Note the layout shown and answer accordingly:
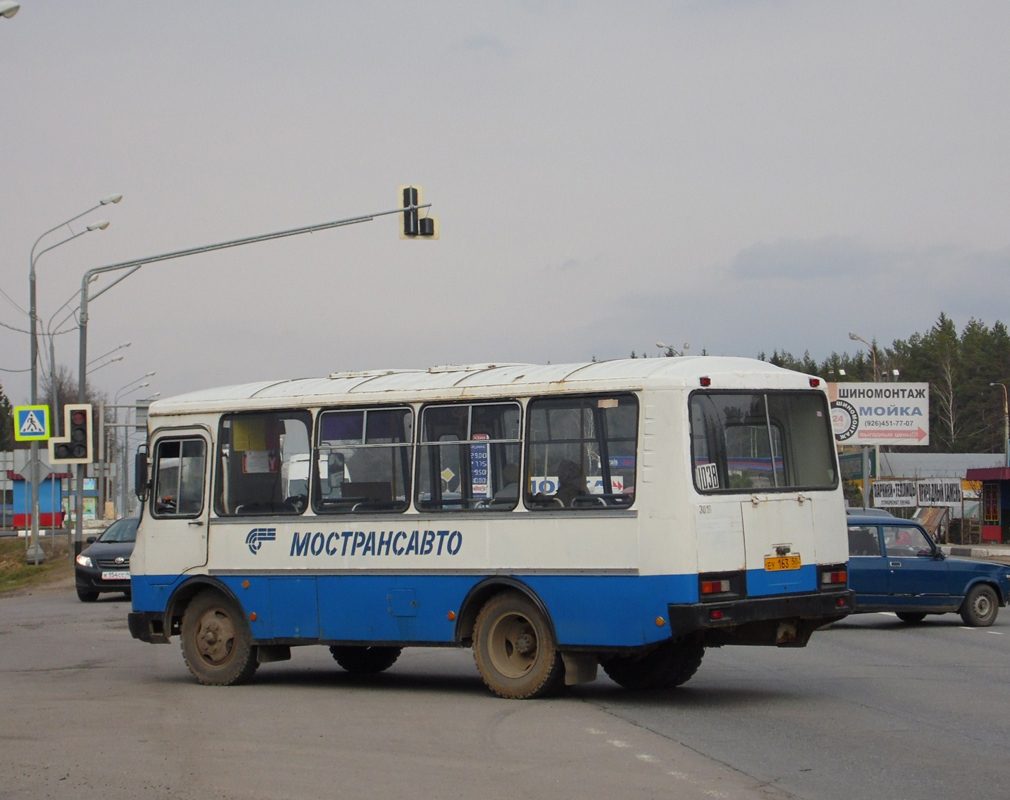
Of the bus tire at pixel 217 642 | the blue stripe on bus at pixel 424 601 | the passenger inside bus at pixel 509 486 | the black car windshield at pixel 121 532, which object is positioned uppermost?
the passenger inside bus at pixel 509 486

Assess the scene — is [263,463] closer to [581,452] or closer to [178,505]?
[178,505]

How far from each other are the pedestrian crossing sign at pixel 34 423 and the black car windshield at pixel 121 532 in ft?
33.6

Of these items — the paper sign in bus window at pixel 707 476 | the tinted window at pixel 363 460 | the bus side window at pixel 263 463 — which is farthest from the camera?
the bus side window at pixel 263 463

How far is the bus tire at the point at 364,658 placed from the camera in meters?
14.1

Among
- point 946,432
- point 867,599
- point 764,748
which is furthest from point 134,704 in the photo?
point 946,432

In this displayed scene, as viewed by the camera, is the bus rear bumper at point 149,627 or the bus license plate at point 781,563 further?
the bus rear bumper at point 149,627

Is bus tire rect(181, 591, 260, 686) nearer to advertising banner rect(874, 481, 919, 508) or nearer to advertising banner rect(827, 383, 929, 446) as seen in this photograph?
advertising banner rect(827, 383, 929, 446)

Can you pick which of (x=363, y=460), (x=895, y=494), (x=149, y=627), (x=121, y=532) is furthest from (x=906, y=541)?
(x=895, y=494)

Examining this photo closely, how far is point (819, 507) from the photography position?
11664mm

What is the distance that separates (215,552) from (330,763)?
5.07 meters

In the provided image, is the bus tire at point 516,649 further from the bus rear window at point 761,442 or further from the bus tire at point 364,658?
the bus tire at point 364,658

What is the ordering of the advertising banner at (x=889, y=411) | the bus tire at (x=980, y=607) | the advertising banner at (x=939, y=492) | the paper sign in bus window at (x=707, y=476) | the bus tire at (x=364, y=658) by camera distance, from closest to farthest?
the paper sign in bus window at (x=707, y=476) < the bus tire at (x=364, y=658) < the bus tire at (x=980, y=607) < the advertising banner at (x=889, y=411) < the advertising banner at (x=939, y=492)

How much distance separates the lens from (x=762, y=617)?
10.9m

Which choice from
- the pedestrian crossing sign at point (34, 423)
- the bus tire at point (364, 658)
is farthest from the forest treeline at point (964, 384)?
the bus tire at point (364, 658)
